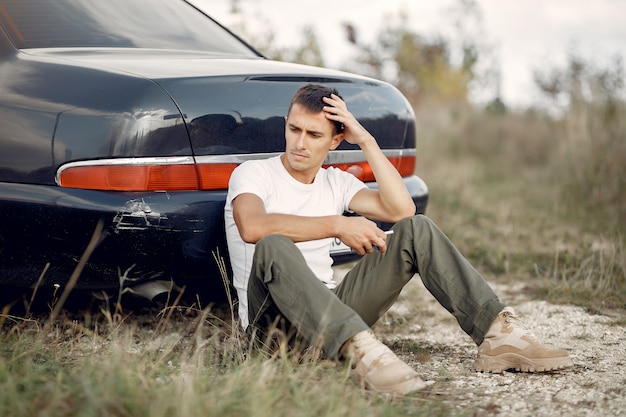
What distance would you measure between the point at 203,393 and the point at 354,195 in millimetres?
1218

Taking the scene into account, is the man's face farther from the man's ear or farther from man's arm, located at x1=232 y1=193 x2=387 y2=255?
man's arm, located at x1=232 y1=193 x2=387 y2=255

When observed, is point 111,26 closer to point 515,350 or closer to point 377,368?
point 377,368

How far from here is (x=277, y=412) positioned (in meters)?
2.20

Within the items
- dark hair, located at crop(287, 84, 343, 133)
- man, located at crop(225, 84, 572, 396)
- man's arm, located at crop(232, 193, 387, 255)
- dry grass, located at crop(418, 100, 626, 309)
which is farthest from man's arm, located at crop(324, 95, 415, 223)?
dry grass, located at crop(418, 100, 626, 309)

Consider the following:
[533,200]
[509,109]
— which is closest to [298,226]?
[533,200]

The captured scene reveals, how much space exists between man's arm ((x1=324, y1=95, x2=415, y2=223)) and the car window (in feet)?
3.79

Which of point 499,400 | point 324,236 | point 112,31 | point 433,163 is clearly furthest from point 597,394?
point 433,163

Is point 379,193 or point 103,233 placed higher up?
point 379,193

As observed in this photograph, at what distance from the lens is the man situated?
268cm

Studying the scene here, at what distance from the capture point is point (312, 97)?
2.97m

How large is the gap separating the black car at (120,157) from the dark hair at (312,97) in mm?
144

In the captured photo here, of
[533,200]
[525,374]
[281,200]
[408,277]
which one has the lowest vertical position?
[533,200]

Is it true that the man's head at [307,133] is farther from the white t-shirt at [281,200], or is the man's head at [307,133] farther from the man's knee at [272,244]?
the man's knee at [272,244]

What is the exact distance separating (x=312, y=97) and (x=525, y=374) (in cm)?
135
